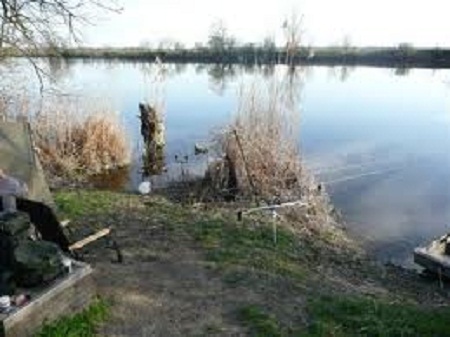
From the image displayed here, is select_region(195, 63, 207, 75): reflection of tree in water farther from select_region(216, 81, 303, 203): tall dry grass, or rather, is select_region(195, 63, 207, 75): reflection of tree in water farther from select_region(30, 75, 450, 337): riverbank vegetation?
select_region(30, 75, 450, 337): riverbank vegetation

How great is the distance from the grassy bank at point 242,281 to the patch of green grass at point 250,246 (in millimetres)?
15

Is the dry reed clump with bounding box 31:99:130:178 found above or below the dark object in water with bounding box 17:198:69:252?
below

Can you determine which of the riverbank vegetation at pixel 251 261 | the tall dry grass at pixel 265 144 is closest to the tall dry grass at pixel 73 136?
the riverbank vegetation at pixel 251 261

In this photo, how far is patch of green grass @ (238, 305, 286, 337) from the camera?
19.1 feet

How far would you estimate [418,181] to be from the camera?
16.8 meters

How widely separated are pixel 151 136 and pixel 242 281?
385 inches

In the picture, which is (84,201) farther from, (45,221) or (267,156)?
(45,221)

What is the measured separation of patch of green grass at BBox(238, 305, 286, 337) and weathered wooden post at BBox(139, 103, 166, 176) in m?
9.91

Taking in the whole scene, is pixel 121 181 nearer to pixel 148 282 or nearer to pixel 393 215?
pixel 393 215

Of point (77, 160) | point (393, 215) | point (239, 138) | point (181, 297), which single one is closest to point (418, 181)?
point (393, 215)

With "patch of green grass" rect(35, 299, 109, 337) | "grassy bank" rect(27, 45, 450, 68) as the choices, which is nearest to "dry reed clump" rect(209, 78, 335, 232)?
"patch of green grass" rect(35, 299, 109, 337)

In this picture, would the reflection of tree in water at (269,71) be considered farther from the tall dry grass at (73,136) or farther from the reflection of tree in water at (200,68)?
the reflection of tree in water at (200,68)

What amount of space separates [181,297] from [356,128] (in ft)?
64.2

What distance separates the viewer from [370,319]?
6.21 metres
